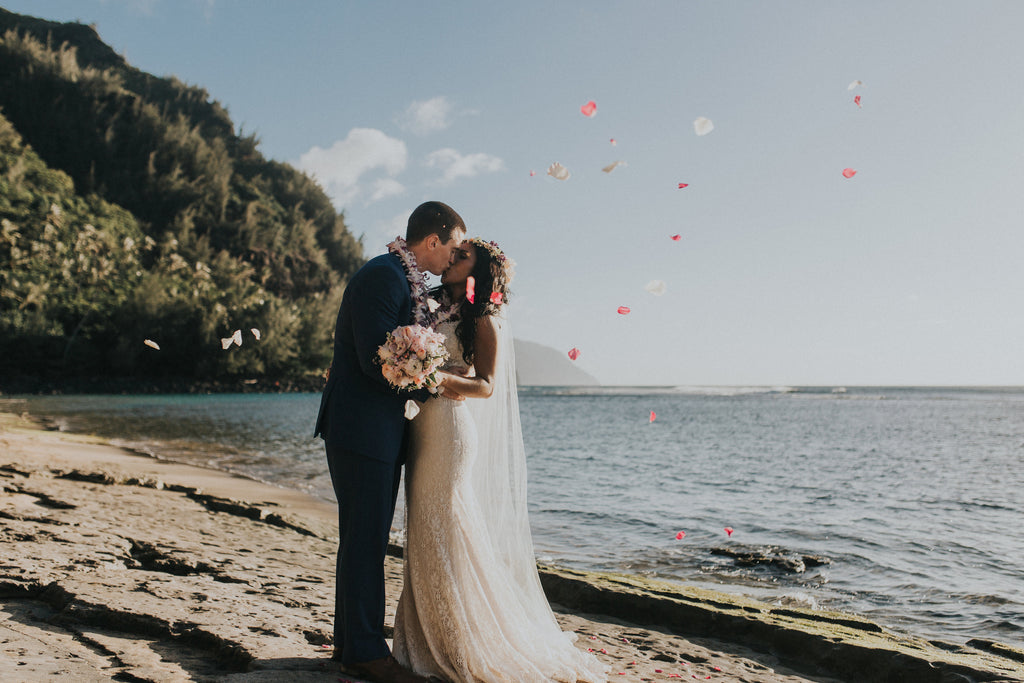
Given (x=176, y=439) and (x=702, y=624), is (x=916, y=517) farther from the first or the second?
(x=176, y=439)

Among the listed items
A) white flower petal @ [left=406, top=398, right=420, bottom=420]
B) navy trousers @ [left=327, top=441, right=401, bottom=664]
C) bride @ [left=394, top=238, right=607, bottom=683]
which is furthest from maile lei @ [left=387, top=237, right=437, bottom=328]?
navy trousers @ [left=327, top=441, right=401, bottom=664]

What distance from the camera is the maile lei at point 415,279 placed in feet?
11.1

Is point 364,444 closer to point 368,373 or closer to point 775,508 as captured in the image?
point 368,373

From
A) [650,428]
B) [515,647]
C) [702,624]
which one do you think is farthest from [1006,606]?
[650,428]

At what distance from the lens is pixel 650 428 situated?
35.5 meters

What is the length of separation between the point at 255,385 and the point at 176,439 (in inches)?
1515

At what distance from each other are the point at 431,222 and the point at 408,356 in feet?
2.60

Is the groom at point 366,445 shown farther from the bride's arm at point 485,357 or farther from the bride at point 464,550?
the bride's arm at point 485,357

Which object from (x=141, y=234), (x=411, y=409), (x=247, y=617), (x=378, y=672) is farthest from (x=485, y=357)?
(x=141, y=234)

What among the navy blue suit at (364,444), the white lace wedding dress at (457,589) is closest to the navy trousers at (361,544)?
the navy blue suit at (364,444)

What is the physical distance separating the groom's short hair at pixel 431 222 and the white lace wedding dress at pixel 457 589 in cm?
49

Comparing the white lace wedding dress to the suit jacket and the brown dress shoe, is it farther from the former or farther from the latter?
the suit jacket

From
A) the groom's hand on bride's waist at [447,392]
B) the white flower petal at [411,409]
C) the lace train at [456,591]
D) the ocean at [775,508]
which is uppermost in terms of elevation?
the groom's hand on bride's waist at [447,392]

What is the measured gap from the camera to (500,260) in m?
3.58
